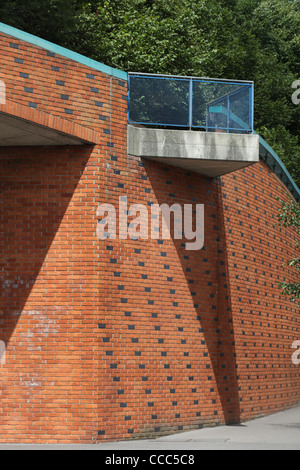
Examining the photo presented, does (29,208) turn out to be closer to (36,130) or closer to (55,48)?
(36,130)

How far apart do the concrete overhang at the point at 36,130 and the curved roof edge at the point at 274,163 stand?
6143 mm

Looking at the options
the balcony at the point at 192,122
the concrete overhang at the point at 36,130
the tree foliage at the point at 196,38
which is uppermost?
the tree foliage at the point at 196,38

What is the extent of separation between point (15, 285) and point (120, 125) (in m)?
3.39

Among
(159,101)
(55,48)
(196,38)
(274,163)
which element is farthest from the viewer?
(196,38)

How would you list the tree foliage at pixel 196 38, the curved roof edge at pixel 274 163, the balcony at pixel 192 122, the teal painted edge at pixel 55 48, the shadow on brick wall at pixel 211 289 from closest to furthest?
the teal painted edge at pixel 55 48 → the balcony at pixel 192 122 → the shadow on brick wall at pixel 211 289 → the curved roof edge at pixel 274 163 → the tree foliage at pixel 196 38

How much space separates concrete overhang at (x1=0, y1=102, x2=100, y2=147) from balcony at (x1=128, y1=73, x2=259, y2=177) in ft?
4.03

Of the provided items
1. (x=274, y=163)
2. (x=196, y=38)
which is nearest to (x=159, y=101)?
(x=274, y=163)

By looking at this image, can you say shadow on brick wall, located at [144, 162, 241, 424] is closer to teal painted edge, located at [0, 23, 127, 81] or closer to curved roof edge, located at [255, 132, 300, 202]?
teal painted edge, located at [0, 23, 127, 81]

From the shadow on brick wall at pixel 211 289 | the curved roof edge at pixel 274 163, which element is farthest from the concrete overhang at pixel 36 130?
the curved roof edge at pixel 274 163

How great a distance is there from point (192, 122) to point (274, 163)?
5.97 metres

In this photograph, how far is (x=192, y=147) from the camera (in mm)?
13906

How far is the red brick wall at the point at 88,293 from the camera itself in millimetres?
12250

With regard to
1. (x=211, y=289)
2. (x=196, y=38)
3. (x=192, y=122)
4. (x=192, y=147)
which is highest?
(x=196, y=38)

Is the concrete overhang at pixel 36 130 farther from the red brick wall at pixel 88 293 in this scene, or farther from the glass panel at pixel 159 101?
the glass panel at pixel 159 101
